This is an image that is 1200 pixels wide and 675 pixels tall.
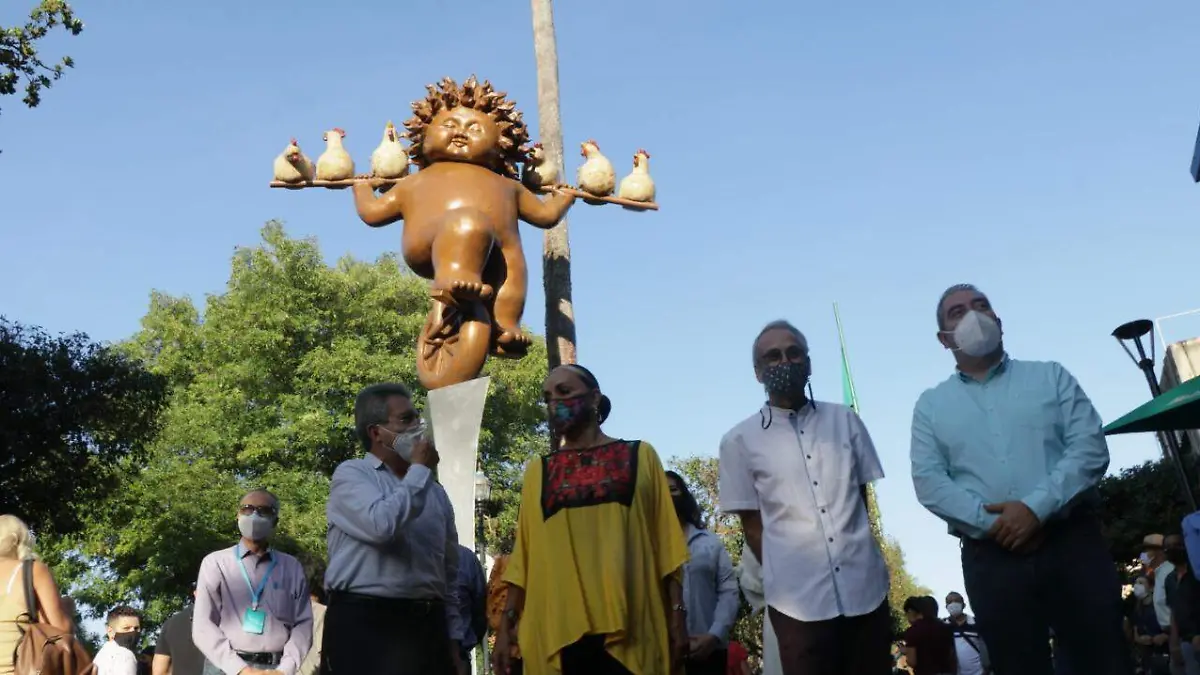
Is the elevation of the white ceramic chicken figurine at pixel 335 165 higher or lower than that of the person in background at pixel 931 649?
higher

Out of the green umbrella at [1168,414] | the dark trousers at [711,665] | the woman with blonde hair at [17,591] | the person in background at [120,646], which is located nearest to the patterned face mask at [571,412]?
the dark trousers at [711,665]

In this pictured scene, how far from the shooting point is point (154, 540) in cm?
2917

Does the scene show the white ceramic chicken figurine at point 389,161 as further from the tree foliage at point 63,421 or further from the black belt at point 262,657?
the tree foliage at point 63,421

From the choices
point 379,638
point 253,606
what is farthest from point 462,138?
point 379,638

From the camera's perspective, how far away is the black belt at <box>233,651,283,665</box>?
219 inches

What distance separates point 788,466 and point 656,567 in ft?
2.02

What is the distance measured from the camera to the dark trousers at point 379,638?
454 cm

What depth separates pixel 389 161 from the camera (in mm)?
9297

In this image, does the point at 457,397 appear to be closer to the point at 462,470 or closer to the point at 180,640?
the point at 462,470

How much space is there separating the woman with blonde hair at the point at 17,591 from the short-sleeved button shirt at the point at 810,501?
10.8ft

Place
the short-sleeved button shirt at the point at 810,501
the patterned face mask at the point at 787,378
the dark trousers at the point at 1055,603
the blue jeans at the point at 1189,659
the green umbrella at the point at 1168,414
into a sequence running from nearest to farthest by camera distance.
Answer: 1. the dark trousers at the point at 1055,603
2. the short-sleeved button shirt at the point at 810,501
3. the patterned face mask at the point at 787,378
4. the blue jeans at the point at 1189,659
5. the green umbrella at the point at 1168,414

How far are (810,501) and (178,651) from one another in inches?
155

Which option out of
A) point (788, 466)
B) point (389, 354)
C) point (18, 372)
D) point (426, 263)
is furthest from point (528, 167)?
point (389, 354)

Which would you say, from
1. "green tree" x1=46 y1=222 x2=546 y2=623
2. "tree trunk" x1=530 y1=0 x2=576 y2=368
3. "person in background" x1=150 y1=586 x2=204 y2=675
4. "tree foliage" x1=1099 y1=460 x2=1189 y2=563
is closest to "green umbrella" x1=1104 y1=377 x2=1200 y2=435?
"tree trunk" x1=530 y1=0 x2=576 y2=368
